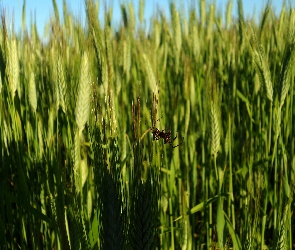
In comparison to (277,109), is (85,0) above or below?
above

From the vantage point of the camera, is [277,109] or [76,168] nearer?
[76,168]

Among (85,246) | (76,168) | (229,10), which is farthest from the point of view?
(229,10)

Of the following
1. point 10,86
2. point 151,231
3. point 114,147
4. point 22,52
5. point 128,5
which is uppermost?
point 128,5

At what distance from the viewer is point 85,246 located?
0.66 meters

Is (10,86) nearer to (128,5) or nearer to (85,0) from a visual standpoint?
(85,0)

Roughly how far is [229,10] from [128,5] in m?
0.54

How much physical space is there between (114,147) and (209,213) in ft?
2.06

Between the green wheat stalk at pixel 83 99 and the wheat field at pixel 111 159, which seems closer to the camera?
the wheat field at pixel 111 159

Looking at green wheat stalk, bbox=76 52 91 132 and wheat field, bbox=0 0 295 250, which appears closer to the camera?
wheat field, bbox=0 0 295 250

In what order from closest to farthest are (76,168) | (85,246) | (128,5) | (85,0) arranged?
(85,246) < (76,168) < (85,0) < (128,5)

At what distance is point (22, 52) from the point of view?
1.50 m

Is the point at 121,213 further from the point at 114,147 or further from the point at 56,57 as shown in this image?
the point at 56,57

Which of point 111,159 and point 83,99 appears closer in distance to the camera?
point 111,159

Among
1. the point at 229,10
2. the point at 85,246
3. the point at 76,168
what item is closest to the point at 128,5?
the point at 229,10
